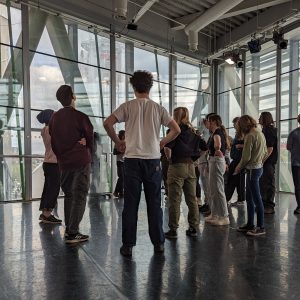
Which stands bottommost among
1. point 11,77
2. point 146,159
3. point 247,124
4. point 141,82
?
point 146,159

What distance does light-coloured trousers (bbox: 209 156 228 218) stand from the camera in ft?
13.9

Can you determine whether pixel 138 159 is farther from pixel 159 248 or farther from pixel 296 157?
pixel 296 157

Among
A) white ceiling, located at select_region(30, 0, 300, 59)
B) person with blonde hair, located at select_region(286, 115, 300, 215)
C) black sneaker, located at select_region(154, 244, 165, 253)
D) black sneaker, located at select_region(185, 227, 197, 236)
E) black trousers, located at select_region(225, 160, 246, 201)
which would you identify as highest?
white ceiling, located at select_region(30, 0, 300, 59)

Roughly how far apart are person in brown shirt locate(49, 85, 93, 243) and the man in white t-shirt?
51 cm

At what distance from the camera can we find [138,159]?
2.89m

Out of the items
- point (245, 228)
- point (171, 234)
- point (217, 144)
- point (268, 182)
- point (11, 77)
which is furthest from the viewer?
point (11, 77)

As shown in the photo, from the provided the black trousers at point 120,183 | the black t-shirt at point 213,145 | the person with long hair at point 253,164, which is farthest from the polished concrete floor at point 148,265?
the black trousers at point 120,183

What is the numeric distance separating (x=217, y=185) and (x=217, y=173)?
0.15 m

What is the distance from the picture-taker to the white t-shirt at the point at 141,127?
2895mm

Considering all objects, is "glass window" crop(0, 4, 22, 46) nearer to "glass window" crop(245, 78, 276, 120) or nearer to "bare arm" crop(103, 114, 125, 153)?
"bare arm" crop(103, 114, 125, 153)

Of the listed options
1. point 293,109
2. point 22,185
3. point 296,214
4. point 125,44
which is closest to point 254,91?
point 293,109

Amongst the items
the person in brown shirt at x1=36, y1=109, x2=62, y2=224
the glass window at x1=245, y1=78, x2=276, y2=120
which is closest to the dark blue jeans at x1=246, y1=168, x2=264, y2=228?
the person in brown shirt at x1=36, y1=109, x2=62, y2=224

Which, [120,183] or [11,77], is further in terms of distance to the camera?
[120,183]

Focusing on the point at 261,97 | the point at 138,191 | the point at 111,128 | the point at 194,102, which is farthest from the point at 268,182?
the point at 194,102
